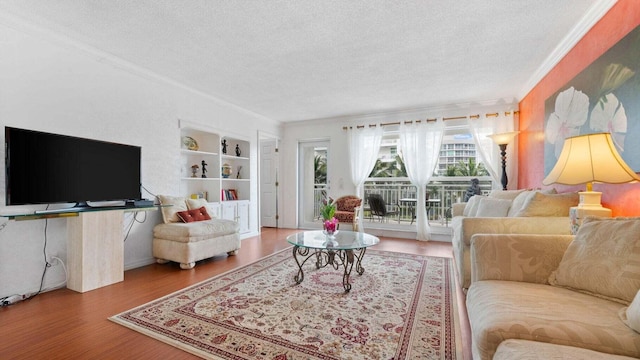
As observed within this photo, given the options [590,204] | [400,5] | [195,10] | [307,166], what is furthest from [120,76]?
[590,204]

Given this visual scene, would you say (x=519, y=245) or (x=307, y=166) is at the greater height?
(x=307, y=166)

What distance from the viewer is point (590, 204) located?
1.90m

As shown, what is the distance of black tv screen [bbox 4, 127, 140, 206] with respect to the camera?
2371 millimetres

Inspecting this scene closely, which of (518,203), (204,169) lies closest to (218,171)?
(204,169)

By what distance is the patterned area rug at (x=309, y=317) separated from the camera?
172cm

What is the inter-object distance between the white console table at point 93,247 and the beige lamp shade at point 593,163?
385cm

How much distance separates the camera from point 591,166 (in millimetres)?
1672

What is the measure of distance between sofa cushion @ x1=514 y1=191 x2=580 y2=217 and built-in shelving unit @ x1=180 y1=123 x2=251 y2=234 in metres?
4.15

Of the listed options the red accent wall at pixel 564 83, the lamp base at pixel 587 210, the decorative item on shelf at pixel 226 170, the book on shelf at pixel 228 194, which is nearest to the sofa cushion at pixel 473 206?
the red accent wall at pixel 564 83

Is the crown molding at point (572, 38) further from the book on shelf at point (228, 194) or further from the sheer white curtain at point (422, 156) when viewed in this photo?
the book on shelf at point (228, 194)

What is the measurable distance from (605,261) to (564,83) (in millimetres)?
2430

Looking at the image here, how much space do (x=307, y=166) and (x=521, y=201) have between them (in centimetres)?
433

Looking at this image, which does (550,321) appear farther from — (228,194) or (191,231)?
(228,194)

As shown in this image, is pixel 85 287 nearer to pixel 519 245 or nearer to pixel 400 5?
pixel 519 245
